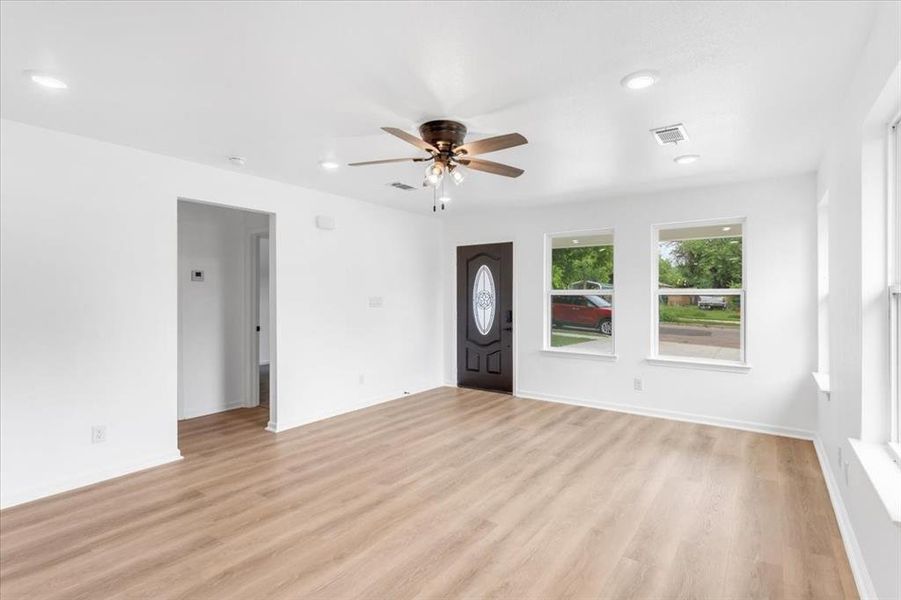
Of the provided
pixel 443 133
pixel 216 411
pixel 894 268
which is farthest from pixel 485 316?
pixel 894 268

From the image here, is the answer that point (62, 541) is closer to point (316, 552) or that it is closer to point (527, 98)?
point (316, 552)

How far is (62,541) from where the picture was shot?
2.57 metres

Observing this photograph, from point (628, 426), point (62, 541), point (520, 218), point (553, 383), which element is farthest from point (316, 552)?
point (520, 218)

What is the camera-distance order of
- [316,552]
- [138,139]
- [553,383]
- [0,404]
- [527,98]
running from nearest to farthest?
[316,552] < [527,98] < [0,404] < [138,139] < [553,383]

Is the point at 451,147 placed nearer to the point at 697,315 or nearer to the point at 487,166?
the point at 487,166

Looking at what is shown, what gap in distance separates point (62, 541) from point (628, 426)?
4.58 m

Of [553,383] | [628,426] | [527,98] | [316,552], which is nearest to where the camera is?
[316,552]

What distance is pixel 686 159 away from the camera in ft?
12.6

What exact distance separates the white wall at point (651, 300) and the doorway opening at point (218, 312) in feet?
10.1

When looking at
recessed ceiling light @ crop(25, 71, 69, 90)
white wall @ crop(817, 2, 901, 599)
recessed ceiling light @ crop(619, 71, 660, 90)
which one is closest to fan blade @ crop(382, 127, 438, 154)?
recessed ceiling light @ crop(619, 71, 660, 90)

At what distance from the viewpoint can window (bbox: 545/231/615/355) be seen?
5605 millimetres

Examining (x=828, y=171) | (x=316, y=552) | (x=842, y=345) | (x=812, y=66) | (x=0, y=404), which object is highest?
(x=812, y=66)

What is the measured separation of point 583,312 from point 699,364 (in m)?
1.43

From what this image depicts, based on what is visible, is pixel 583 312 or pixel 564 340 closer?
pixel 583 312
